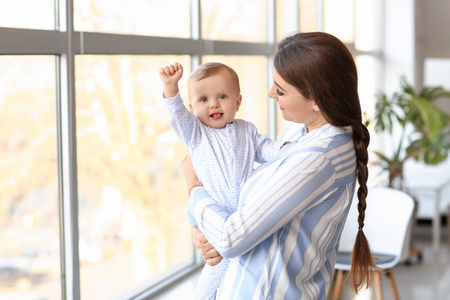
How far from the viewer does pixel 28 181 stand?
2.24m

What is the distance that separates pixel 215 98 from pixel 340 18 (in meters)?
5.08

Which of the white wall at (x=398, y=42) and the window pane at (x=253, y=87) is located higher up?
the white wall at (x=398, y=42)

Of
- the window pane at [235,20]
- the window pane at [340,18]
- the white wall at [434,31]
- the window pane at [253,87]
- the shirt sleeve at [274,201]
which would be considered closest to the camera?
the shirt sleeve at [274,201]

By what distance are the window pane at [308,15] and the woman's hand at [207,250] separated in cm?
366

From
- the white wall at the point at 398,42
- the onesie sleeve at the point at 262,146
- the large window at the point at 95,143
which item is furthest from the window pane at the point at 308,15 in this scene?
the onesie sleeve at the point at 262,146

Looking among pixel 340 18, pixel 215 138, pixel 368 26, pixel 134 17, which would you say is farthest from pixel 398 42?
A: pixel 215 138

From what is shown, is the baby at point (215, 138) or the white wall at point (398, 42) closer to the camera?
the baby at point (215, 138)

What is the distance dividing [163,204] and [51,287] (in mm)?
1016

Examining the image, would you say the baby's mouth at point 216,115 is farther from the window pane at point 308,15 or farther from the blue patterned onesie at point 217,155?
the window pane at point 308,15

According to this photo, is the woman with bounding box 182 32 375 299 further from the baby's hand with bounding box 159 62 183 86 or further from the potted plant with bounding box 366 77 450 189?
the potted plant with bounding box 366 77 450 189

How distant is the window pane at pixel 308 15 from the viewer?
500cm

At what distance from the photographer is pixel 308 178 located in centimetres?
128

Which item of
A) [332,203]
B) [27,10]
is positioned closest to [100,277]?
[27,10]

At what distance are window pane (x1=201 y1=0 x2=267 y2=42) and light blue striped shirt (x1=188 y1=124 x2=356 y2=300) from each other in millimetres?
2195
